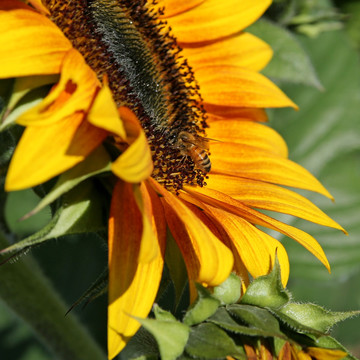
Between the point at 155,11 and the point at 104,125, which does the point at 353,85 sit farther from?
the point at 104,125

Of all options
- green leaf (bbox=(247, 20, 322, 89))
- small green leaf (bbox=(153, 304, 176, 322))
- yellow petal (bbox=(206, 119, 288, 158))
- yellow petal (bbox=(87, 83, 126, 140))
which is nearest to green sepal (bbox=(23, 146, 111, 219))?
yellow petal (bbox=(87, 83, 126, 140))

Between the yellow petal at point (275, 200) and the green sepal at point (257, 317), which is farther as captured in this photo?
the yellow petal at point (275, 200)

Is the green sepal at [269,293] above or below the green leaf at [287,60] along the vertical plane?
above

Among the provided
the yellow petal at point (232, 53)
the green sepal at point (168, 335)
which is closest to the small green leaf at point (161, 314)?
the green sepal at point (168, 335)

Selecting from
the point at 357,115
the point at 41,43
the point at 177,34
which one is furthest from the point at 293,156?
the point at 41,43

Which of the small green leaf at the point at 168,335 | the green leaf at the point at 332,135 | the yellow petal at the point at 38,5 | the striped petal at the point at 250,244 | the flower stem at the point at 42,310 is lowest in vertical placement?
the green leaf at the point at 332,135

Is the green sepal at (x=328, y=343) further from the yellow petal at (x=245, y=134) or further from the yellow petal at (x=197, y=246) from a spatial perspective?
the yellow petal at (x=245, y=134)

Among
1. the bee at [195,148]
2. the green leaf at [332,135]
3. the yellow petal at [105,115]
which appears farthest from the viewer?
the green leaf at [332,135]
